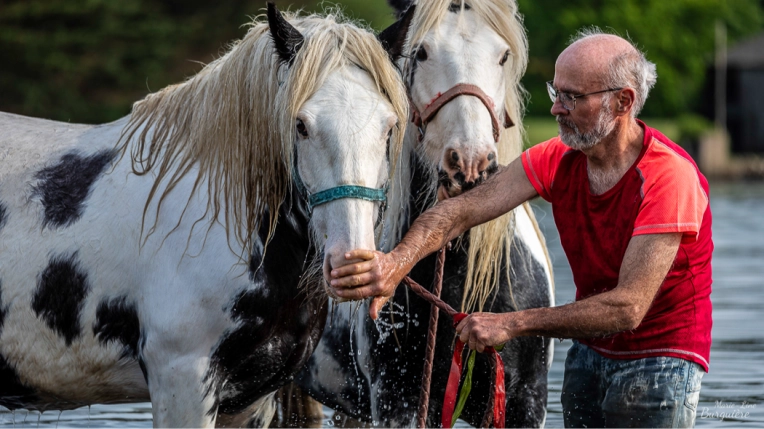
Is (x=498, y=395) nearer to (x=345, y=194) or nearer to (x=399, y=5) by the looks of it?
(x=345, y=194)

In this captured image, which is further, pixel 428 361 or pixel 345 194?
pixel 428 361

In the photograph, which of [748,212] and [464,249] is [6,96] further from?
[464,249]

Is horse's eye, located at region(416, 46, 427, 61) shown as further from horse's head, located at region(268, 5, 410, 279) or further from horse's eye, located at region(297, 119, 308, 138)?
horse's eye, located at region(297, 119, 308, 138)

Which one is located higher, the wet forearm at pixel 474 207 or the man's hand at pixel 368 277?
the wet forearm at pixel 474 207

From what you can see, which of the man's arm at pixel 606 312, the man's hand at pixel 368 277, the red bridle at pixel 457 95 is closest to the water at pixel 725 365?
the red bridle at pixel 457 95

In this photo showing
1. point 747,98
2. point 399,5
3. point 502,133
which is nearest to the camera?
point 502,133

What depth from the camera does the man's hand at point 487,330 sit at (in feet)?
12.9

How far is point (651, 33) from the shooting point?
174ft

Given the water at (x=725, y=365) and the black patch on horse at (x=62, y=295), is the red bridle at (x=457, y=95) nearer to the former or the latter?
the water at (x=725, y=365)

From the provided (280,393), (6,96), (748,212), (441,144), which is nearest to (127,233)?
(441,144)

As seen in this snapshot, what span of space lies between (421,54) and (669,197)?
1475mm

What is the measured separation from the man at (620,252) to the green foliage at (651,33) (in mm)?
47141

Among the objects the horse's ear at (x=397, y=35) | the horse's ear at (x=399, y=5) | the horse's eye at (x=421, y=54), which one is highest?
the horse's ear at (x=399, y=5)

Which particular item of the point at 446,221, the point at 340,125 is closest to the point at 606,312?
the point at 446,221
